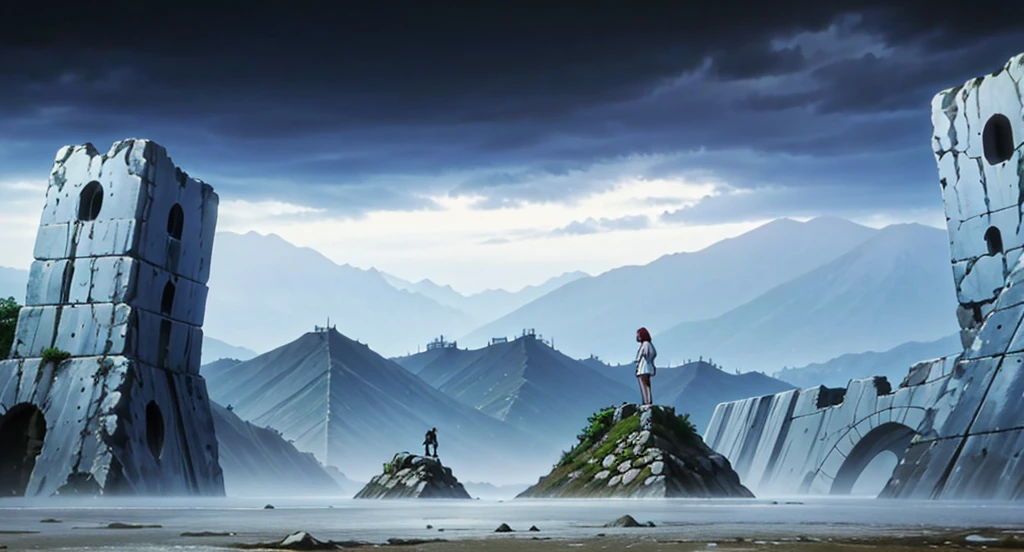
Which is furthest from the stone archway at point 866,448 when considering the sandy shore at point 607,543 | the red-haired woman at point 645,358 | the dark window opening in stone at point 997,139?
the sandy shore at point 607,543

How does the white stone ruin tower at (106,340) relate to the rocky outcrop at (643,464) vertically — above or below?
above

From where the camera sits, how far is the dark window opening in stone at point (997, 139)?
26359mm

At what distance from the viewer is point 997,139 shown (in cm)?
2675

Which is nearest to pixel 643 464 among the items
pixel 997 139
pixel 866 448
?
pixel 997 139

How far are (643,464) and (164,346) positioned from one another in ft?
64.0

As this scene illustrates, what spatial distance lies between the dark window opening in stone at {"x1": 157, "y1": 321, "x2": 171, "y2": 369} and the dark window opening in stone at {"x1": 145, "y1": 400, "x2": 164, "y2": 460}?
4.66 feet

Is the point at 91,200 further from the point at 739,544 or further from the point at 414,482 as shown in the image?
the point at 739,544

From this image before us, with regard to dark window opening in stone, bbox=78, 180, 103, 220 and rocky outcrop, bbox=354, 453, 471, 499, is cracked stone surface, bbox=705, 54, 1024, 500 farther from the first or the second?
dark window opening in stone, bbox=78, 180, 103, 220

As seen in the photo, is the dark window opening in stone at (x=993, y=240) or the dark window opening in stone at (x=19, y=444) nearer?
the dark window opening in stone at (x=993, y=240)

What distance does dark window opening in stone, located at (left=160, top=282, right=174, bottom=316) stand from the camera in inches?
1321

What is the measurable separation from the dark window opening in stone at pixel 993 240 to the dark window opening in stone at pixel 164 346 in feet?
81.9

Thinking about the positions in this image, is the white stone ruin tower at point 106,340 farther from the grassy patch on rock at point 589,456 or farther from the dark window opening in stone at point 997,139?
the dark window opening in stone at point 997,139

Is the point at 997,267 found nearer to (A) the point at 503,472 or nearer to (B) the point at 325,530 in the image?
(B) the point at 325,530

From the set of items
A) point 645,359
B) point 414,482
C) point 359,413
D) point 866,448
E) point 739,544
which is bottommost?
point 739,544
